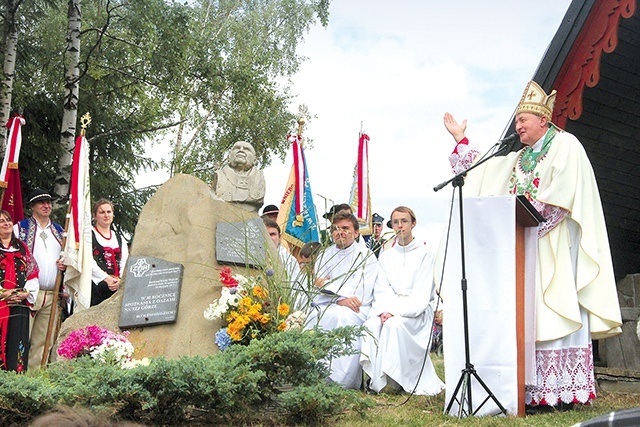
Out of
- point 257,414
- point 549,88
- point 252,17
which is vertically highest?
point 252,17

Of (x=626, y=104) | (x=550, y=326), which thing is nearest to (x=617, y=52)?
(x=626, y=104)

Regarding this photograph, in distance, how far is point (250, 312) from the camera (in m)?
6.33

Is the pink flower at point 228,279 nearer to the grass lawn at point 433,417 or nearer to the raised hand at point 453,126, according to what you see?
the grass lawn at point 433,417

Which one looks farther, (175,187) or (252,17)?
(252,17)

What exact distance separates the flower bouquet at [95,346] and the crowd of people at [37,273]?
51.8 inches

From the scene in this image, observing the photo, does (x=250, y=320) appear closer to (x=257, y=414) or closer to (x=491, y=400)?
(x=257, y=414)

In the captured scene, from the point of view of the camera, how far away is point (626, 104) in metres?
8.32

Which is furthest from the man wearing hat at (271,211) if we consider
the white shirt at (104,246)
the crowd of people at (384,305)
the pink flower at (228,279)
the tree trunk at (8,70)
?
the tree trunk at (8,70)

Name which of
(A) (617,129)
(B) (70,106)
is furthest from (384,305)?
(B) (70,106)

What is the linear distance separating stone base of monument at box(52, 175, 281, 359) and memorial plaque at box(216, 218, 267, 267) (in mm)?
45

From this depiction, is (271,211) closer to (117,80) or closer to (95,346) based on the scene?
(95,346)

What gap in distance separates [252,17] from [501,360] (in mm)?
27550

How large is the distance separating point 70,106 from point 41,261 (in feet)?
17.4

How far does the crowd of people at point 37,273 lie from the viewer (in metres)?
7.59
